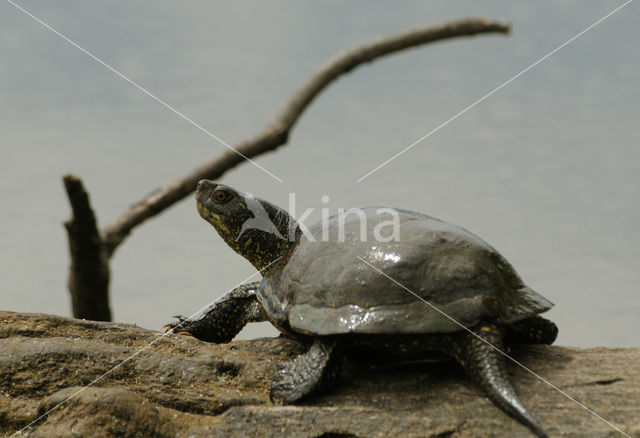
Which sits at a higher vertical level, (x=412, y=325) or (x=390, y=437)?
(x=412, y=325)

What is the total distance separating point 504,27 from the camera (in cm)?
625

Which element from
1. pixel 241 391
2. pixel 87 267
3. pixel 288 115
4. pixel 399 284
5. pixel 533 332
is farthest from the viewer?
pixel 288 115

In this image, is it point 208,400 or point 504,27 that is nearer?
point 208,400

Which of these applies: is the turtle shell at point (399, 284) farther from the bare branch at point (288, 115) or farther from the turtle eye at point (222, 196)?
the bare branch at point (288, 115)

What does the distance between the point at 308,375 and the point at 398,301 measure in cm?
60

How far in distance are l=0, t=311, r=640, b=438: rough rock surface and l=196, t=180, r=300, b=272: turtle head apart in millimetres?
582

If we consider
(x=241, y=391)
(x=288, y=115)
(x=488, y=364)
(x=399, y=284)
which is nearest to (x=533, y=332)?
(x=488, y=364)

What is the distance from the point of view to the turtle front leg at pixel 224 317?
4.07m

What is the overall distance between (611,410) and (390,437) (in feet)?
3.65

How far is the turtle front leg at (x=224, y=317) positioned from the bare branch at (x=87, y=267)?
179 cm

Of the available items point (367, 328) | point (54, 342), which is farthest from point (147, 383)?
point (367, 328)

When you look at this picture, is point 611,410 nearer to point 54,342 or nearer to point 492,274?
point 492,274

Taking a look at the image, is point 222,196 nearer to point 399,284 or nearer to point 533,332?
point 399,284

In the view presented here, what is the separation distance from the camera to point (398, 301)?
9.89 ft
